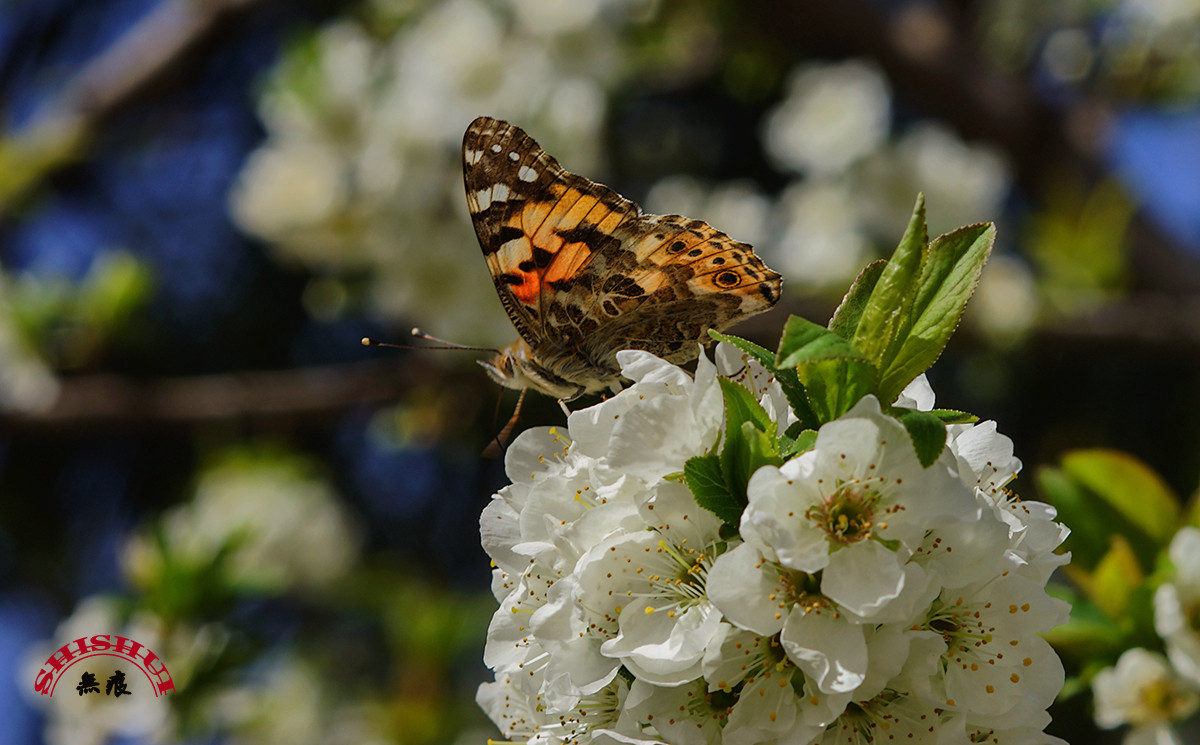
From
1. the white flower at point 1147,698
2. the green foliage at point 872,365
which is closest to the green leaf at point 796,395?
the green foliage at point 872,365

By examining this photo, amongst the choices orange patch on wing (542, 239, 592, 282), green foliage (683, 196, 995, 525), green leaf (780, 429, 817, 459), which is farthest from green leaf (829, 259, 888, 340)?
orange patch on wing (542, 239, 592, 282)

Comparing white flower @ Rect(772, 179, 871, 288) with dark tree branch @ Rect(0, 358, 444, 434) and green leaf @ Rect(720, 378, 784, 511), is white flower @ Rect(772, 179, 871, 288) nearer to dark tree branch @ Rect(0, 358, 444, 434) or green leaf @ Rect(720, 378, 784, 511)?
dark tree branch @ Rect(0, 358, 444, 434)

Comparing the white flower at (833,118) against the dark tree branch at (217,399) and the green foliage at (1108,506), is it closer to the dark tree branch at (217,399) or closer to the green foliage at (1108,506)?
the dark tree branch at (217,399)

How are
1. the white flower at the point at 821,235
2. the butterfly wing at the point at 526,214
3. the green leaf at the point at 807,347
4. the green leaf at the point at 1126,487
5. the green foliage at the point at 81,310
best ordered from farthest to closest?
1. the white flower at the point at 821,235
2. the green foliage at the point at 81,310
3. the butterfly wing at the point at 526,214
4. the green leaf at the point at 1126,487
5. the green leaf at the point at 807,347

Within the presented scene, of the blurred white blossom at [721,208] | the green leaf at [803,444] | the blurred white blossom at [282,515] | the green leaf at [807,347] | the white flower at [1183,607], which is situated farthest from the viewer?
the blurred white blossom at [282,515]

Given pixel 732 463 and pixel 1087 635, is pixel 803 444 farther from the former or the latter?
pixel 1087 635

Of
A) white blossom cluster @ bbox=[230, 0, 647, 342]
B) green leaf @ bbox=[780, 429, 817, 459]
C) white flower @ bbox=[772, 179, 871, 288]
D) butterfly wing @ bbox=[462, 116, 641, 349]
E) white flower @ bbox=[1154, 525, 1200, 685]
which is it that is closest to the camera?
green leaf @ bbox=[780, 429, 817, 459]

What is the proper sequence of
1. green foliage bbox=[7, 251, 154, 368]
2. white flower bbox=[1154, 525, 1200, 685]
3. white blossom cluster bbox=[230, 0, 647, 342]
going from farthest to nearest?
green foliage bbox=[7, 251, 154, 368]
white blossom cluster bbox=[230, 0, 647, 342]
white flower bbox=[1154, 525, 1200, 685]
